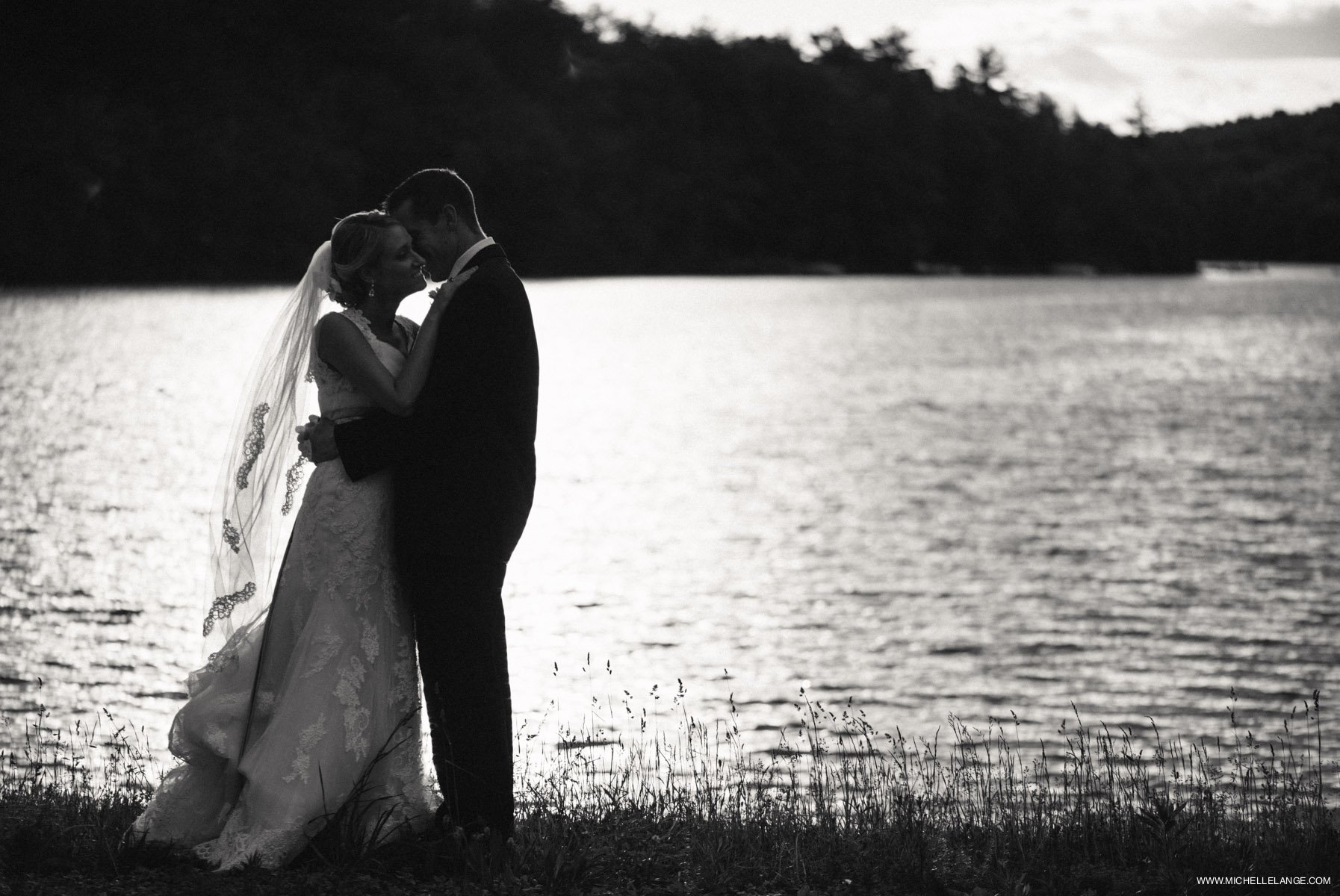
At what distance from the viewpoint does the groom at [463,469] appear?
16.6 feet

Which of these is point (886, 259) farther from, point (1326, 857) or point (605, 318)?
point (1326, 857)

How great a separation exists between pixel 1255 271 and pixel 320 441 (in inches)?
7525

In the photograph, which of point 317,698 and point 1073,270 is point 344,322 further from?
point 1073,270

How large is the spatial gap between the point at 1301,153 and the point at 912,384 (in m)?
100

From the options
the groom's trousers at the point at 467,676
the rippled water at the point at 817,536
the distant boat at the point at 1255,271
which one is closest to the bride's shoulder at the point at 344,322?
the groom's trousers at the point at 467,676

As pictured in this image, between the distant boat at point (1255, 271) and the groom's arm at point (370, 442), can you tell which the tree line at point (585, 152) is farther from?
the groom's arm at point (370, 442)

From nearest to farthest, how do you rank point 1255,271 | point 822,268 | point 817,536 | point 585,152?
point 817,536
point 585,152
point 822,268
point 1255,271

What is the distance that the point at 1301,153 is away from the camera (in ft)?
413

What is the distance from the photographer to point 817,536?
19062 mm

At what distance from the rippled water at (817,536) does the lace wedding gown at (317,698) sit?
3723 mm

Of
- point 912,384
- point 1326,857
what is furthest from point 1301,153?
point 1326,857

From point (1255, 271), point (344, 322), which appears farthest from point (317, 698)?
point (1255, 271)

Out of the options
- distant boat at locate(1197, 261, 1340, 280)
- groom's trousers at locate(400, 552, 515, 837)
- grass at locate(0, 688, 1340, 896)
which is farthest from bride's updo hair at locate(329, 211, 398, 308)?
distant boat at locate(1197, 261, 1340, 280)

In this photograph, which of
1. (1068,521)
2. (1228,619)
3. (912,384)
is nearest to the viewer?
(1228,619)
